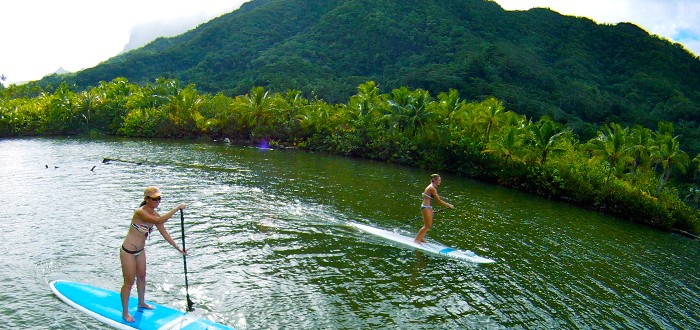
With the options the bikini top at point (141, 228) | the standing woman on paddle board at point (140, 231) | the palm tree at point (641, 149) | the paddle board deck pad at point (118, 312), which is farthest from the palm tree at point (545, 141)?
the bikini top at point (141, 228)

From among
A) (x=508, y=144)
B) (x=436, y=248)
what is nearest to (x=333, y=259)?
(x=436, y=248)

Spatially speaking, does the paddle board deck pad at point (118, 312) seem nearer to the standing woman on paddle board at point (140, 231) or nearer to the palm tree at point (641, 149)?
the standing woman on paddle board at point (140, 231)

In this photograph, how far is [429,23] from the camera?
132375mm

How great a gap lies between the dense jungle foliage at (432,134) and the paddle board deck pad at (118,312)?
30.4 meters

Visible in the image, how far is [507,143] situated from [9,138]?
6131 cm

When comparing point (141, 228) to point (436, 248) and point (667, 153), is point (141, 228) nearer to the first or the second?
point (436, 248)

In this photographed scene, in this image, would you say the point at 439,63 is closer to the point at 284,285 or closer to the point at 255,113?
the point at 255,113

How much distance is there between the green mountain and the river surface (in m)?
53.4

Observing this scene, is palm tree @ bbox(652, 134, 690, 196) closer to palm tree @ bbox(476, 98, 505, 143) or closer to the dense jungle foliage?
the dense jungle foliage

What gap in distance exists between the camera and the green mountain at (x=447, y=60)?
8656 centimetres

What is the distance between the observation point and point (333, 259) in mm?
16031

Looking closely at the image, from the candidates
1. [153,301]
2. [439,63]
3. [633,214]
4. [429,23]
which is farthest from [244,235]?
[429,23]

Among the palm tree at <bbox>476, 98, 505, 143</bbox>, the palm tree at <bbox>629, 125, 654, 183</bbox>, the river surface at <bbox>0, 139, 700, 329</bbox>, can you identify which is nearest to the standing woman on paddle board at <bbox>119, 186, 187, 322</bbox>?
the river surface at <bbox>0, 139, 700, 329</bbox>

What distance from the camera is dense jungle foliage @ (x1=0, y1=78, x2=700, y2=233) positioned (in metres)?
33.2
